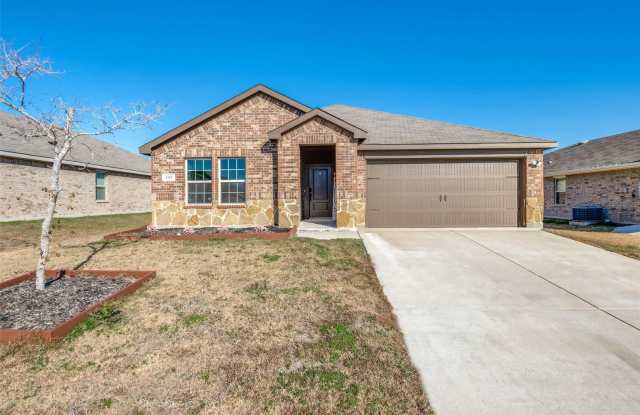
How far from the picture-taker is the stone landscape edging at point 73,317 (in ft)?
10.1

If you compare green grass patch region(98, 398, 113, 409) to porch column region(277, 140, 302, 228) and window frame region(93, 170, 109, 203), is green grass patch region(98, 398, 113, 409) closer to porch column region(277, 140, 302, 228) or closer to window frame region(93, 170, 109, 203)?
porch column region(277, 140, 302, 228)

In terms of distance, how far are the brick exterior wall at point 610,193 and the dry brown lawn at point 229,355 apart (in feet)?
52.0

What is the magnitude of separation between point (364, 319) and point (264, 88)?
988cm

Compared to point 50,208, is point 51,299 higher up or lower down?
lower down

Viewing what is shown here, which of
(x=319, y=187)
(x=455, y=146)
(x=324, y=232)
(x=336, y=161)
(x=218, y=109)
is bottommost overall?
(x=324, y=232)

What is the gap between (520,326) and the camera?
3576 mm

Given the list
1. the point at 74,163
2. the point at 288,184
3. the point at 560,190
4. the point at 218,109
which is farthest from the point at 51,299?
the point at 560,190

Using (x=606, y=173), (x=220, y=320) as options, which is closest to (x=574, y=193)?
(x=606, y=173)

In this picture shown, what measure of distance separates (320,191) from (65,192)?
1461 cm

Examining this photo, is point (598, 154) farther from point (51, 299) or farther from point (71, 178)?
point (71, 178)

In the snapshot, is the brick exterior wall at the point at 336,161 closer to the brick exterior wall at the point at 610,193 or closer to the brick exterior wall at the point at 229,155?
the brick exterior wall at the point at 229,155

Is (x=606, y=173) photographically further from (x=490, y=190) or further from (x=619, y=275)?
(x=619, y=275)

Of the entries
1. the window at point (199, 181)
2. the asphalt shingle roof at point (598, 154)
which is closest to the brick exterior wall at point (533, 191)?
the asphalt shingle roof at point (598, 154)

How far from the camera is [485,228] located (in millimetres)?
10211
